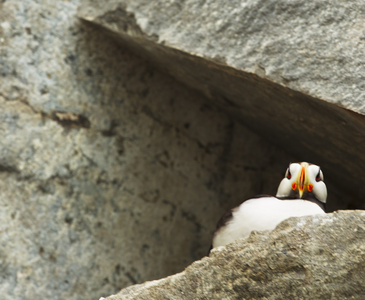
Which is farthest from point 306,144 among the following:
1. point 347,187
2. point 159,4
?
point 159,4

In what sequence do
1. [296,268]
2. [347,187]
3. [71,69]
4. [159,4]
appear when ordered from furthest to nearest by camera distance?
[347,187] → [71,69] → [159,4] → [296,268]

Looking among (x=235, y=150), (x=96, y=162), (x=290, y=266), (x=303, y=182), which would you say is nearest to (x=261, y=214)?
(x=303, y=182)

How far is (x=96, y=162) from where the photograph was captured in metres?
2.46

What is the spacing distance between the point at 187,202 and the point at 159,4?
0.83 meters

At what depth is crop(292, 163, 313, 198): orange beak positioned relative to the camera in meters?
2.03

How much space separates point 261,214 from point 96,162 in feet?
2.55

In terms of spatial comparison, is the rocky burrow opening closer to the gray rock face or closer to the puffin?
the puffin

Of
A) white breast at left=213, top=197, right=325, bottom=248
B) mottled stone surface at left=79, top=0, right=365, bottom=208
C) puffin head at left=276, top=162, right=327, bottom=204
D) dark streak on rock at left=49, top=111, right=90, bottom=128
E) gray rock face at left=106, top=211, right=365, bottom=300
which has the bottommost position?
gray rock face at left=106, top=211, right=365, bottom=300

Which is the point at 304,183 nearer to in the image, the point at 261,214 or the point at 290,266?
the point at 261,214

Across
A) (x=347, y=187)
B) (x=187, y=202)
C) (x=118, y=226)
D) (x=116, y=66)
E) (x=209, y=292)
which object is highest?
(x=116, y=66)

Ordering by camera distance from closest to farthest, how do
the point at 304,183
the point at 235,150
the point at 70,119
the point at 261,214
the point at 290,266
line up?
1. the point at 290,266
2. the point at 261,214
3. the point at 304,183
4. the point at 70,119
5. the point at 235,150

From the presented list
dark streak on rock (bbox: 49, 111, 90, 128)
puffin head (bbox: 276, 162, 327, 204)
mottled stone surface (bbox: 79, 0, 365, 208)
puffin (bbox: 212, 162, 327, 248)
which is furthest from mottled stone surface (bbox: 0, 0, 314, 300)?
puffin head (bbox: 276, 162, 327, 204)

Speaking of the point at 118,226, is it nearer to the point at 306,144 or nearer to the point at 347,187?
the point at 306,144

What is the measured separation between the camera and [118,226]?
250 centimetres
